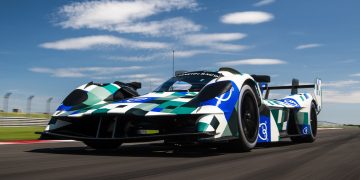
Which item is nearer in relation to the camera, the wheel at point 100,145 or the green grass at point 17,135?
the wheel at point 100,145

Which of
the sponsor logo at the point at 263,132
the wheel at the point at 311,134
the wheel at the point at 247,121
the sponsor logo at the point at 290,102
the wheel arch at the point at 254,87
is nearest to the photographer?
the wheel at the point at 247,121

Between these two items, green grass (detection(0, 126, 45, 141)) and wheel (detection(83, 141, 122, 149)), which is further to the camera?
green grass (detection(0, 126, 45, 141))

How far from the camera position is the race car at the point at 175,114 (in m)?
5.05

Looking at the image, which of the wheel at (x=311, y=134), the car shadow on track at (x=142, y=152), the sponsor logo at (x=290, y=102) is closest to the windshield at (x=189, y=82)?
the car shadow on track at (x=142, y=152)

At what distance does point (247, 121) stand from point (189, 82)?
1.15 meters

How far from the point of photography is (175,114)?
4.93 metres

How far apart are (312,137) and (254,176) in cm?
658

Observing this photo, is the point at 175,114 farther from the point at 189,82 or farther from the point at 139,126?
the point at 189,82

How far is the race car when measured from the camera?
16.6ft

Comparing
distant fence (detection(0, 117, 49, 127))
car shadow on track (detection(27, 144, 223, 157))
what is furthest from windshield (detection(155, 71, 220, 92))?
distant fence (detection(0, 117, 49, 127))

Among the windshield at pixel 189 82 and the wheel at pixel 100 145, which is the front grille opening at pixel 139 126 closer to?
the wheel at pixel 100 145

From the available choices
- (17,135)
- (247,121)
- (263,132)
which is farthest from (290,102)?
(17,135)

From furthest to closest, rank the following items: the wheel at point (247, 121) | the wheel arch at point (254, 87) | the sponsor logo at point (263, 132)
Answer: the sponsor logo at point (263, 132) < the wheel arch at point (254, 87) < the wheel at point (247, 121)

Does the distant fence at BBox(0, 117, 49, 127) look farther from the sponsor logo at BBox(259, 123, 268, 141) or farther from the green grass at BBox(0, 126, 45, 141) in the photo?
the sponsor logo at BBox(259, 123, 268, 141)
